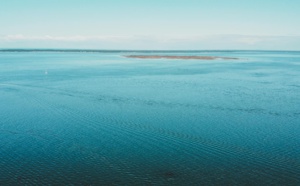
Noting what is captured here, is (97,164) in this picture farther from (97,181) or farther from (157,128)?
(157,128)

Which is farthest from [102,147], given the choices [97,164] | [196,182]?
[196,182]

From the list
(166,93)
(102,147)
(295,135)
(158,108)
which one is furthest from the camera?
(166,93)

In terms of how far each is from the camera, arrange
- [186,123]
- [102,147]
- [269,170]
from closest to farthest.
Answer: [269,170] < [102,147] < [186,123]

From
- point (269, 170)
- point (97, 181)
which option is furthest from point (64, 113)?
point (269, 170)

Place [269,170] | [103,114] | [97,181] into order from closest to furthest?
[97,181], [269,170], [103,114]

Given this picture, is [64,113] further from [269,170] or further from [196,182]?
[269,170]

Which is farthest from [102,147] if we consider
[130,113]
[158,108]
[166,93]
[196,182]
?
[166,93]

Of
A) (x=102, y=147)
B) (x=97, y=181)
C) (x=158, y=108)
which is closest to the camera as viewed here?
(x=97, y=181)

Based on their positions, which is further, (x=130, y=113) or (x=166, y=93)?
(x=166, y=93)

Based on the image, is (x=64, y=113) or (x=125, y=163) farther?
(x=64, y=113)
